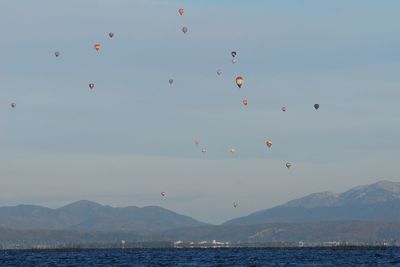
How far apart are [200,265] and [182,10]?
158 ft

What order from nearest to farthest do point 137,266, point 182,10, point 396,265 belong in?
1. point 396,265
2. point 137,266
3. point 182,10

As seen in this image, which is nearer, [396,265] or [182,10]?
[396,265]

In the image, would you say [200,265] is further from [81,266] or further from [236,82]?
[236,82]

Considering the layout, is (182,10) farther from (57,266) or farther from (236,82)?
(57,266)

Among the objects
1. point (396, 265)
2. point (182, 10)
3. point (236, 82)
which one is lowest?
point (396, 265)

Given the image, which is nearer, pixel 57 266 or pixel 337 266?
pixel 337 266

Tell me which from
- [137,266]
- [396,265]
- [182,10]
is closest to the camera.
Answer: [396,265]

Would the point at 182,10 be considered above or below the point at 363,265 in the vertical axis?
above

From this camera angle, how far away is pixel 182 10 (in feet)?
625

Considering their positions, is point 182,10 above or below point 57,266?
above

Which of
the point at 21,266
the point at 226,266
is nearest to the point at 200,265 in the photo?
the point at 226,266

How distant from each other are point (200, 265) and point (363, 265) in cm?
2876

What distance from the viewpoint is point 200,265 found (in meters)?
180

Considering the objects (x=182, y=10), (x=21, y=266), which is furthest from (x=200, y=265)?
(x=182, y=10)
